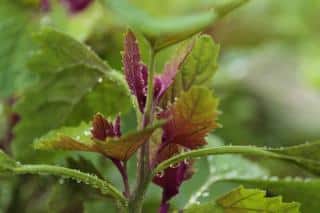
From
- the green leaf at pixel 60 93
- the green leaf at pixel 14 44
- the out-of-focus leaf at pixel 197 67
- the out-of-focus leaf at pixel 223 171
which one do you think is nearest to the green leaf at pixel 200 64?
the out-of-focus leaf at pixel 197 67

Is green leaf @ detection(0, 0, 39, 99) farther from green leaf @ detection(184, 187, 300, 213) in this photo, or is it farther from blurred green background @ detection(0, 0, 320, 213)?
green leaf @ detection(184, 187, 300, 213)

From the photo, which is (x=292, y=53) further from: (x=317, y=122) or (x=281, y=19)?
(x=317, y=122)

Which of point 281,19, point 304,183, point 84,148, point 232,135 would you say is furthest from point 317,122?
point 84,148

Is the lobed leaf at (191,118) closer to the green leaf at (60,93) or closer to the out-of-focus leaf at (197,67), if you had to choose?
the out-of-focus leaf at (197,67)

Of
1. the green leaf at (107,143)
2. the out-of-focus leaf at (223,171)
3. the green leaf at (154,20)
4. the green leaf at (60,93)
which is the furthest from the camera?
the out-of-focus leaf at (223,171)

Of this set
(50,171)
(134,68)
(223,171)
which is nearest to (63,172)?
(50,171)
